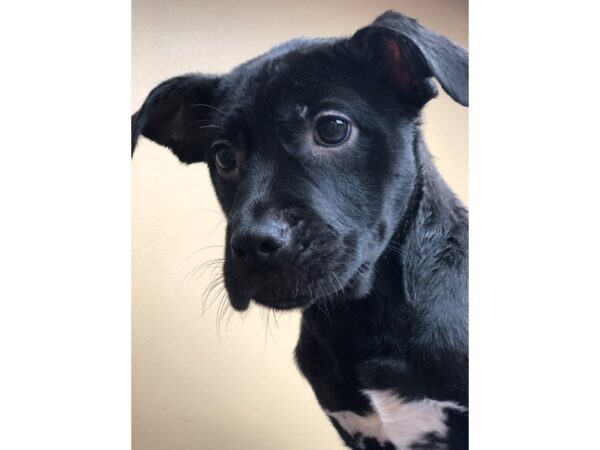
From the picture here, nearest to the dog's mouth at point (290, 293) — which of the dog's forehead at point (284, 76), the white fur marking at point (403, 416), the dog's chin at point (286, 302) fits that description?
the dog's chin at point (286, 302)

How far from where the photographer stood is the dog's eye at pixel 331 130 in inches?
58.8

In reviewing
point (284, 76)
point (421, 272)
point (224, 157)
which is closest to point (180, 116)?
point (224, 157)

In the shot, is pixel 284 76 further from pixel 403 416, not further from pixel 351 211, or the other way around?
pixel 403 416

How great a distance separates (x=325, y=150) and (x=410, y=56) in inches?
10.1

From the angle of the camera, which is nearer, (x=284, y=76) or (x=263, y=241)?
(x=263, y=241)

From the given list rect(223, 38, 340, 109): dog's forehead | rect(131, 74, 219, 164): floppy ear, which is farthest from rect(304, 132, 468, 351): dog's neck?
rect(131, 74, 219, 164): floppy ear

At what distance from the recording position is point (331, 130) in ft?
4.90

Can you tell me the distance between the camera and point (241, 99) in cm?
153

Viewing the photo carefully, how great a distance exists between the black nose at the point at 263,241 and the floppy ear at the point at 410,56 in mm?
395

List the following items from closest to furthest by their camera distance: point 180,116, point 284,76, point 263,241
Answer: point 263,241
point 284,76
point 180,116
